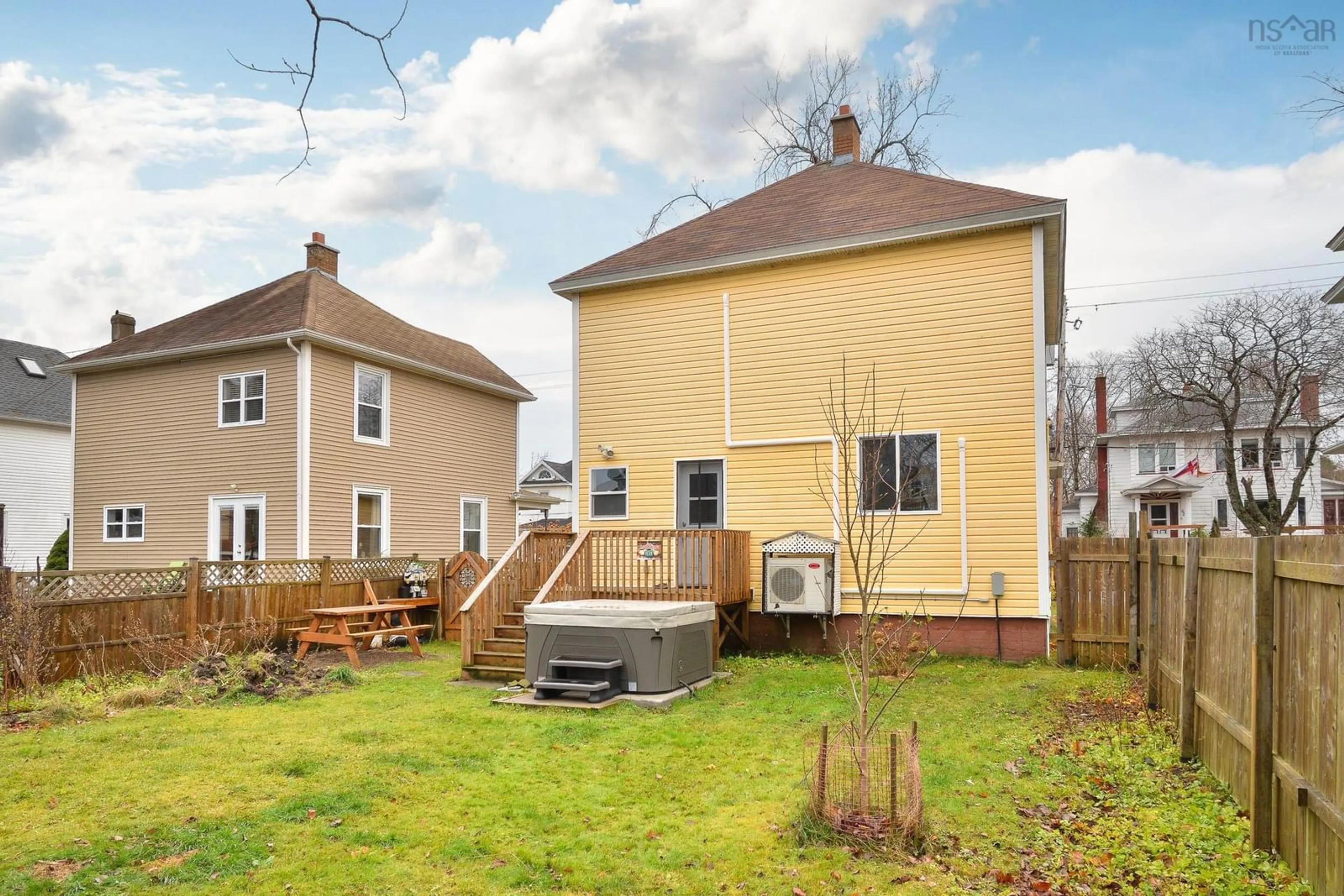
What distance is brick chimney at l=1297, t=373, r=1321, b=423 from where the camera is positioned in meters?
20.7

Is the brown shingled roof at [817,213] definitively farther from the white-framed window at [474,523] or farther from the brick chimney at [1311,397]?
the brick chimney at [1311,397]

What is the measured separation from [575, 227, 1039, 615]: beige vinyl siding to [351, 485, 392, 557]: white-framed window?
595 cm

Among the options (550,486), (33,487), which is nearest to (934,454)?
(33,487)

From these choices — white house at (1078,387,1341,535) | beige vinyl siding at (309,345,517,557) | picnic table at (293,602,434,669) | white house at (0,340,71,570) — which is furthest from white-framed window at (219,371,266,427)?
white house at (1078,387,1341,535)

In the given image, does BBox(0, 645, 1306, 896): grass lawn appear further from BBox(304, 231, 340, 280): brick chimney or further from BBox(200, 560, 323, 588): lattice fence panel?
BBox(304, 231, 340, 280): brick chimney

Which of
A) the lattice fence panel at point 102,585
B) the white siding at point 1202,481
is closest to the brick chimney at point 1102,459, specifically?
the white siding at point 1202,481

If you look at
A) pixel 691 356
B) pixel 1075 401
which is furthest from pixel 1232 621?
pixel 1075 401

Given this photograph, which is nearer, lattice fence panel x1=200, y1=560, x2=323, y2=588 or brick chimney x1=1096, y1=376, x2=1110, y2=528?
lattice fence panel x1=200, y1=560, x2=323, y2=588

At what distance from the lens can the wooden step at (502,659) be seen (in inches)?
401

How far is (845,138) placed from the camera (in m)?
15.0

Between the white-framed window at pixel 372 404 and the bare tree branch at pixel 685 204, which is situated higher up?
the bare tree branch at pixel 685 204

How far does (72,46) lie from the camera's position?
449 cm

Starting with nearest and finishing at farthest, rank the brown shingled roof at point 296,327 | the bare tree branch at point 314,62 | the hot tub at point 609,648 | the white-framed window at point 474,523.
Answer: the bare tree branch at point 314,62 < the hot tub at point 609,648 < the brown shingled roof at point 296,327 < the white-framed window at point 474,523

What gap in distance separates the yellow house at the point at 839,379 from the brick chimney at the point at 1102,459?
73.0 ft
